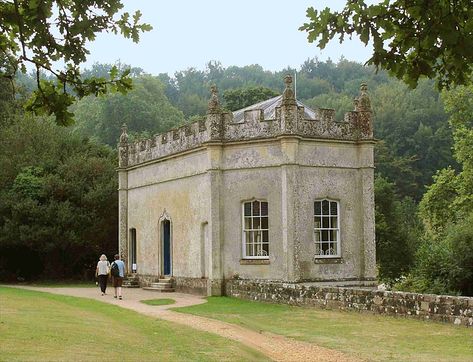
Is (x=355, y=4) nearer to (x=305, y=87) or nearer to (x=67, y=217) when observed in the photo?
(x=67, y=217)

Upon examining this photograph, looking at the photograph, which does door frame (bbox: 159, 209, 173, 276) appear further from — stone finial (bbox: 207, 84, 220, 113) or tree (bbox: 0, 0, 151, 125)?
tree (bbox: 0, 0, 151, 125)

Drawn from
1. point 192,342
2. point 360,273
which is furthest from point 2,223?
point 192,342

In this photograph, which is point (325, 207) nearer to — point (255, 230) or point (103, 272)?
point (255, 230)

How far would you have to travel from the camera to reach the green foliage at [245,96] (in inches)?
2124

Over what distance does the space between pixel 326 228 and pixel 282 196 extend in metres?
1.96

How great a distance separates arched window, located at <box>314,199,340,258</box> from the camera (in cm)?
2344

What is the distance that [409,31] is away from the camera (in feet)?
26.1

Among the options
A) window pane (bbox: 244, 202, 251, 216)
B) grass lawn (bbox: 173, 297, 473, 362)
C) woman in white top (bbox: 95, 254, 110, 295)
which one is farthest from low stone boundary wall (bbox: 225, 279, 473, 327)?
woman in white top (bbox: 95, 254, 110, 295)

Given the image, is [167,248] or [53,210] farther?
[53,210]

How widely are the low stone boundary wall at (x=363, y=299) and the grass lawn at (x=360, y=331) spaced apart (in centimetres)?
24

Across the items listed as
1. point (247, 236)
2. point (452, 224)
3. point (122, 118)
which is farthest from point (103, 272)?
point (122, 118)

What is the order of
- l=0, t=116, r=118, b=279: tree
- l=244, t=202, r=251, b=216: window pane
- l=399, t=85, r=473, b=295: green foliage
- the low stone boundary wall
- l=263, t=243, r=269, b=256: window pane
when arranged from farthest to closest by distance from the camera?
l=0, t=116, r=118, b=279: tree, l=399, t=85, r=473, b=295: green foliage, l=244, t=202, r=251, b=216: window pane, l=263, t=243, r=269, b=256: window pane, the low stone boundary wall

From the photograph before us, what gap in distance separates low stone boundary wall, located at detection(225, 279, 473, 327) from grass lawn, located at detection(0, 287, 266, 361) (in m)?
4.83

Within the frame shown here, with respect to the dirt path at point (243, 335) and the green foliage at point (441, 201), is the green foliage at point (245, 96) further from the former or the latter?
the dirt path at point (243, 335)
